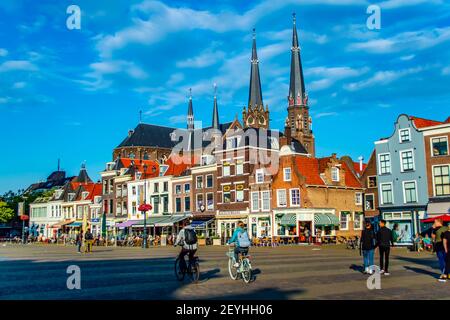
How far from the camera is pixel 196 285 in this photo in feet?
48.5

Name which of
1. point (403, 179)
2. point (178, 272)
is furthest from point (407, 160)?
point (178, 272)

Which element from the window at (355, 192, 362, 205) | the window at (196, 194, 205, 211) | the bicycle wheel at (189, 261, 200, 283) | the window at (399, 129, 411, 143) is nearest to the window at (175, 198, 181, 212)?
the window at (196, 194, 205, 211)

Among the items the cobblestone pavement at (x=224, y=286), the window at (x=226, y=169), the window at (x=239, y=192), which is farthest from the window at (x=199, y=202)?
the cobblestone pavement at (x=224, y=286)

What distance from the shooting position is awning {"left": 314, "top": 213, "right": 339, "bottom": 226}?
51781mm

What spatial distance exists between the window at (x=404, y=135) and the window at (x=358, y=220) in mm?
12997

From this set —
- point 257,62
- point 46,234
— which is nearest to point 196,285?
point 46,234

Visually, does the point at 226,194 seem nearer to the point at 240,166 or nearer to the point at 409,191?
the point at 240,166

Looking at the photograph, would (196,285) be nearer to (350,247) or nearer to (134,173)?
(350,247)

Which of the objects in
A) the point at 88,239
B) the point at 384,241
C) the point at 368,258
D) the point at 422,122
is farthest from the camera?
the point at 422,122

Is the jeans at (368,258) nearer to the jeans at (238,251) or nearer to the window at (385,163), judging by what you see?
the jeans at (238,251)

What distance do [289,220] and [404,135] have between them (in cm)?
1396

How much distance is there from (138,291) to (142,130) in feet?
311

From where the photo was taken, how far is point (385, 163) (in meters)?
49.4

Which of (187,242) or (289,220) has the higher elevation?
(289,220)
